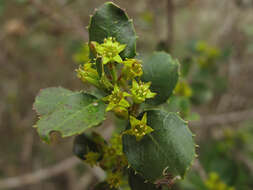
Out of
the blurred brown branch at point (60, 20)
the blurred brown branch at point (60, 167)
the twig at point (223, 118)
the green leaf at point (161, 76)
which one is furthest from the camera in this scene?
the twig at point (223, 118)

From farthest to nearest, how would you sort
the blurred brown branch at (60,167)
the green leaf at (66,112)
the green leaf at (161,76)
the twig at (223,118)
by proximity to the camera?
the twig at (223,118), the blurred brown branch at (60,167), the green leaf at (161,76), the green leaf at (66,112)

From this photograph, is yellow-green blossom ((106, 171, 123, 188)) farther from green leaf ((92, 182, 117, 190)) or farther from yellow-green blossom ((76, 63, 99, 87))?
yellow-green blossom ((76, 63, 99, 87))

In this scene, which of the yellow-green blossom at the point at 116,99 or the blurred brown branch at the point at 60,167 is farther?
the blurred brown branch at the point at 60,167

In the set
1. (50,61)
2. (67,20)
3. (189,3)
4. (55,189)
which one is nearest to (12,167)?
(55,189)

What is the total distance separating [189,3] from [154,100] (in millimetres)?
2749

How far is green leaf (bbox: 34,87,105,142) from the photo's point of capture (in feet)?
2.93

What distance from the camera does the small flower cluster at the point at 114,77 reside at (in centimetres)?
104

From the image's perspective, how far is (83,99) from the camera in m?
1.05

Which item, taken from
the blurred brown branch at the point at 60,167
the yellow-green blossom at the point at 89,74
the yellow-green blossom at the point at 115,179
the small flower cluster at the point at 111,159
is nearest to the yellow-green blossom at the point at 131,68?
the yellow-green blossom at the point at 89,74

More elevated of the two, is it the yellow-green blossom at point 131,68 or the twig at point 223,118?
the twig at point 223,118

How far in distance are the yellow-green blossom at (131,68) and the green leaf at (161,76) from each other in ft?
0.60

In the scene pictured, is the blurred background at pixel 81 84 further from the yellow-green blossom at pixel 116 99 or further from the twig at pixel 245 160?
the yellow-green blossom at pixel 116 99

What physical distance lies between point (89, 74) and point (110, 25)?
0.69 feet

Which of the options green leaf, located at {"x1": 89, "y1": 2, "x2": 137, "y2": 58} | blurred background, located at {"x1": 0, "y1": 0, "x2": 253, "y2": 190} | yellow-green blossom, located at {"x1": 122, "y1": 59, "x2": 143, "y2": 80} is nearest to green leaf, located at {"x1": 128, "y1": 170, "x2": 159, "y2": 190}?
yellow-green blossom, located at {"x1": 122, "y1": 59, "x2": 143, "y2": 80}
